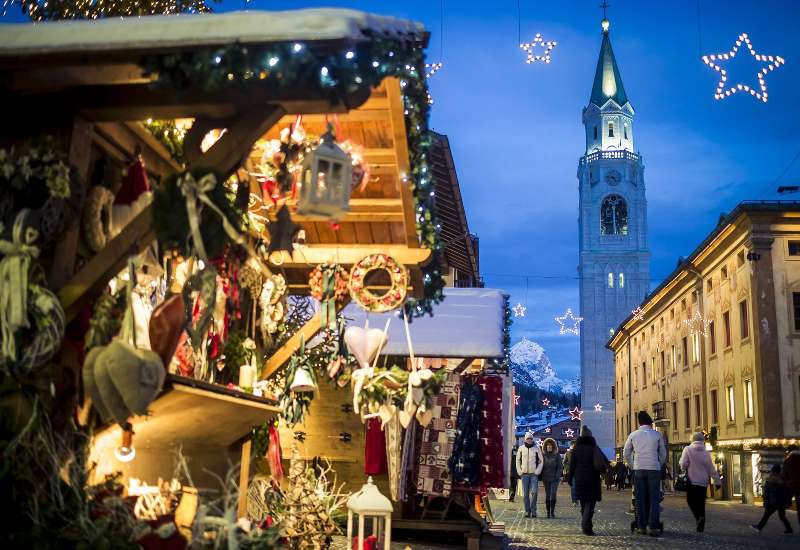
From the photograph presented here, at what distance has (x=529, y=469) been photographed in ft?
59.4

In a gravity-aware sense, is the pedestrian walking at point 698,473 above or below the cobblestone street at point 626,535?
above

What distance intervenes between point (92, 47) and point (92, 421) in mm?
2109

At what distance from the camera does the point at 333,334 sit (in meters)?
8.52

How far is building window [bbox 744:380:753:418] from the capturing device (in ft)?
111

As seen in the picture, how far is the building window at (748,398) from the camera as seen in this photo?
1331 inches

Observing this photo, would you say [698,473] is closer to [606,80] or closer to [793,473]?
[793,473]

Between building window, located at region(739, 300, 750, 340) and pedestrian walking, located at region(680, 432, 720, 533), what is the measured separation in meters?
21.4

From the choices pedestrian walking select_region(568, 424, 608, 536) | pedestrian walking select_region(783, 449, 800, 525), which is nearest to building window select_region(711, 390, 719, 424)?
pedestrian walking select_region(783, 449, 800, 525)

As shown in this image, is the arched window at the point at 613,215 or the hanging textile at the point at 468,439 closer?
the hanging textile at the point at 468,439

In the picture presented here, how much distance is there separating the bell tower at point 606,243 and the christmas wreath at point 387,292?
85987mm

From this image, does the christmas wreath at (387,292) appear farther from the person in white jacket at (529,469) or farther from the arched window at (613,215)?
the arched window at (613,215)

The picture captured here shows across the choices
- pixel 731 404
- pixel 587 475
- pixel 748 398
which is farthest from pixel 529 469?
pixel 731 404

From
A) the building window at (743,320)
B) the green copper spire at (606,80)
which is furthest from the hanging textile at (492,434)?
the green copper spire at (606,80)

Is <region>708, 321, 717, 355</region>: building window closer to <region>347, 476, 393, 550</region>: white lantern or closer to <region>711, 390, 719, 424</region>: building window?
<region>711, 390, 719, 424</region>: building window
